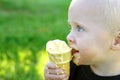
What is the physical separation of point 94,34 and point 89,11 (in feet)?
0.46

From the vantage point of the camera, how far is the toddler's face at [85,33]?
9.07 feet

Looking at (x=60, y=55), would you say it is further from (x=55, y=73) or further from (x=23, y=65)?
(x=23, y=65)

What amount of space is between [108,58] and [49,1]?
6107 millimetres

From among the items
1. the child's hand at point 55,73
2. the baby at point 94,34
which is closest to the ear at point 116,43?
Answer: the baby at point 94,34

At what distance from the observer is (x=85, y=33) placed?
2789mm

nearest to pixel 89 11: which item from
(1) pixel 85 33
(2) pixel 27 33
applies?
(1) pixel 85 33

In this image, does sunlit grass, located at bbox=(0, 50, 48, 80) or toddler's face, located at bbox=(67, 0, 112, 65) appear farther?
sunlit grass, located at bbox=(0, 50, 48, 80)

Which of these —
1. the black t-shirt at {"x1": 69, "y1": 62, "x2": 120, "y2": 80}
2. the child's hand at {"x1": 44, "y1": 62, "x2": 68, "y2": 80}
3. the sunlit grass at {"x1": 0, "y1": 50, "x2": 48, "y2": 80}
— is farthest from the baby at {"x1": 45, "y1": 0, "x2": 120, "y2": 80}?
the sunlit grass at {"x1": 0, "y1": 50, "x2": 48, "y2": 80}

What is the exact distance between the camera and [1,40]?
5.74 meters

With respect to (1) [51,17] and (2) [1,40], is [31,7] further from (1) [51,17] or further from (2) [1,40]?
(2) [1,40]

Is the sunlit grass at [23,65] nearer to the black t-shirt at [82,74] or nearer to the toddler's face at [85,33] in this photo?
the black t-shirt at [82,74]

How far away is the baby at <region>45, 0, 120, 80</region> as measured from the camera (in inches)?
108

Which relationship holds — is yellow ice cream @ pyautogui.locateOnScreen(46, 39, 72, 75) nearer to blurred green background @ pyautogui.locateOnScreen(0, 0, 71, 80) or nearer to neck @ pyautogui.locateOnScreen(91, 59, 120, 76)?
neck @ pyautogui.locateOnScreen(91, 59, 120, 76)

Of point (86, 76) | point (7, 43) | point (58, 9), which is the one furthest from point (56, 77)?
point (58, 9)
